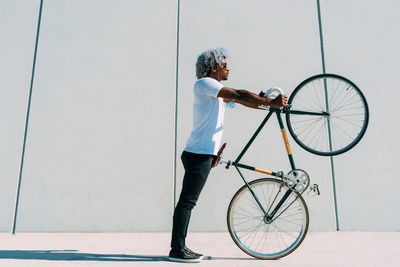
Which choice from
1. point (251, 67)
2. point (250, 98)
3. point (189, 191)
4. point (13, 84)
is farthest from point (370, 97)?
point (13, 84)

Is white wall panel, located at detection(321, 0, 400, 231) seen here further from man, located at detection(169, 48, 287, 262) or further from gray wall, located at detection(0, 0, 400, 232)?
man, located at detection(169, 48, 287, 262)

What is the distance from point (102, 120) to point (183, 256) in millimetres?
2327

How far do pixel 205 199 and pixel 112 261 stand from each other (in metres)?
1.62

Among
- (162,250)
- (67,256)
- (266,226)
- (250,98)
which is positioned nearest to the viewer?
(250,98)

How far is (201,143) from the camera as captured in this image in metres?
2.53

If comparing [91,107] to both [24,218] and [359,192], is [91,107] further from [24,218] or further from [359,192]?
[359,192]

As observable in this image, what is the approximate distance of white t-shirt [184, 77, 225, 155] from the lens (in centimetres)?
252

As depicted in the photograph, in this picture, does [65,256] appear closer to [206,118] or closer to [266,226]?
[206,118]

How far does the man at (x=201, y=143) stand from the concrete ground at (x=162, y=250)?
0.69 feet

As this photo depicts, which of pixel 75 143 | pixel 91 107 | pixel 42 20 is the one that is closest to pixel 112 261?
pixel 75 143

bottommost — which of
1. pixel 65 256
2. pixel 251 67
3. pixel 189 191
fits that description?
pixel 65 256

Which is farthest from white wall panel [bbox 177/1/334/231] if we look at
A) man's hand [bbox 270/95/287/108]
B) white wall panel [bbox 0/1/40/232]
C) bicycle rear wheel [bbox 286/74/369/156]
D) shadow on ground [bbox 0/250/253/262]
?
white wall panel [bbox 0/1/40/232]

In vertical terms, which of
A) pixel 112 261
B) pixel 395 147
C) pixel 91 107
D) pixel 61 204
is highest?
pixel 91 107

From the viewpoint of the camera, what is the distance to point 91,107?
411 centimetres
